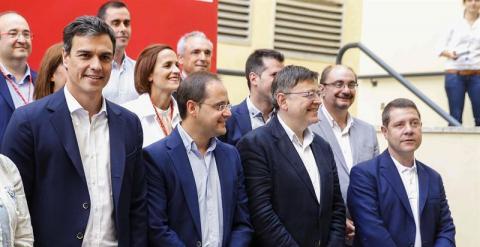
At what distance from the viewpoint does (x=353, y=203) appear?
5.14 m

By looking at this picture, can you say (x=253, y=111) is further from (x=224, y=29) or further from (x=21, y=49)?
(x=224, y=29)

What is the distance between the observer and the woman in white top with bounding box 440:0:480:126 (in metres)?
8.37

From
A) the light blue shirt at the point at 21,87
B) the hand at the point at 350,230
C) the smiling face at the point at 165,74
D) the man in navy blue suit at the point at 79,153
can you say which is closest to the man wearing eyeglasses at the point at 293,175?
the hand at the point at 350,230

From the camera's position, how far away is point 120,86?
564cm

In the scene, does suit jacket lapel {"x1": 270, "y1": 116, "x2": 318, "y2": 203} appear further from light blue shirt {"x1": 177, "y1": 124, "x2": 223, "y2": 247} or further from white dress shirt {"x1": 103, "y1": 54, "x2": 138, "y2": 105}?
white dress shirt {"x1": 103, "y1": 54, "x2": 138, "y2": 105}

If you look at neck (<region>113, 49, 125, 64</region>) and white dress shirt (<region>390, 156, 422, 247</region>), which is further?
neck (<region>113, 49, 125, 64</region>)

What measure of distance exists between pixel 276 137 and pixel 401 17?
20.6ft

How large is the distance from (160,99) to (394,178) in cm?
140

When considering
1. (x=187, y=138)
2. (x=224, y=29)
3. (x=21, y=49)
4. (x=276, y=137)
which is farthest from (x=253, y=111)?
(x=224, y=29)

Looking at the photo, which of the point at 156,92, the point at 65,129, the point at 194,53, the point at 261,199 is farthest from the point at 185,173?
the point at 194,53

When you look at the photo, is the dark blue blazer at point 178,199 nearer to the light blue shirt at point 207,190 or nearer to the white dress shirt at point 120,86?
the light blue shirt at point 207,190

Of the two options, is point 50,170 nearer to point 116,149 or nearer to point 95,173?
point 95,173

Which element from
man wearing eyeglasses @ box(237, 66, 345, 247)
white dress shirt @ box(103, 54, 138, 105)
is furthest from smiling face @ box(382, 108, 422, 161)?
white dress shirt @ box(103, 54, 138, 105)

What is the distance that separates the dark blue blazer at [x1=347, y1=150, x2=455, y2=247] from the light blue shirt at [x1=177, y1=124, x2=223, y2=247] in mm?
1007
